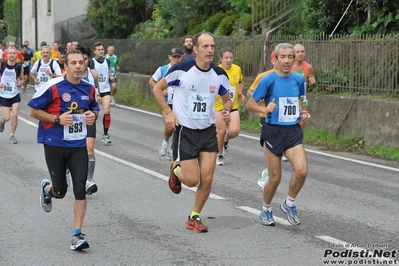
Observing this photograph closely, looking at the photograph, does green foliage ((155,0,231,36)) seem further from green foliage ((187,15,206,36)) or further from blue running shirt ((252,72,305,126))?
blue running shirt ((252,72,305,126))

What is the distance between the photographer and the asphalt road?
7.56 m

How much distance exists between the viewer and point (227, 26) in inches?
1179

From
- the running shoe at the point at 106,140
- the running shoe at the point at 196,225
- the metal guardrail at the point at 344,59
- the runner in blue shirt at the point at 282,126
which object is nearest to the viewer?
the running shoe at the point at 196,225

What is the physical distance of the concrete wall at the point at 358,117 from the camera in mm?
15586

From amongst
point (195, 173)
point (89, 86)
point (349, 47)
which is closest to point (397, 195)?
point (195, 173)

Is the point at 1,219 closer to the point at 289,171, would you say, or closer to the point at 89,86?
the point at 89,86

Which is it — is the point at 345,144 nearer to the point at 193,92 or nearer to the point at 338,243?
the point at 193,92

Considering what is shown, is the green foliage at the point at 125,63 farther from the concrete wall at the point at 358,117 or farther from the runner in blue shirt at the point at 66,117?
the runner in blue shirt at the point at 66,117

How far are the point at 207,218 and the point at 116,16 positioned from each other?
1231 inches

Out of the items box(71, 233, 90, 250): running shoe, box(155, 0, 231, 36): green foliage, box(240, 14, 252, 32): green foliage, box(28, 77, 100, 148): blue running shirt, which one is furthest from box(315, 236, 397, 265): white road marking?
box(155, 0, 231, 36): green foliage

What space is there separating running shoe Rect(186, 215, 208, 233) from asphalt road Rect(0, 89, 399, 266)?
0.11 metres

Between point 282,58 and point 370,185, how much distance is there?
3664mm

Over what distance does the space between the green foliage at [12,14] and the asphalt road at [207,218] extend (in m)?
45.9

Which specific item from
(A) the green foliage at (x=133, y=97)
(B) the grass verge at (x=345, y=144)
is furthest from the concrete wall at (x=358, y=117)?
→ (A) the green foliage at (x=133, y=97)
